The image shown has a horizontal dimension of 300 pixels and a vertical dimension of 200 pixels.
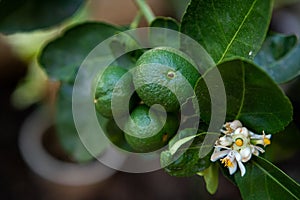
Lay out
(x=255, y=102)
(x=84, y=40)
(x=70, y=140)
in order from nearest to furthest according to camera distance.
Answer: (x=255, y=102), (x=84, y=40), (x=70, y=140)

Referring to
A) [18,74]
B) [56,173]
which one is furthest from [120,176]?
[18,74]

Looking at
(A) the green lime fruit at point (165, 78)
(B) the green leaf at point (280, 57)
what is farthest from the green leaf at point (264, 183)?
(B) the green leaf at point (280, 57)

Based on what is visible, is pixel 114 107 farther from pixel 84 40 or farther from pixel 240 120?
pixel 84 40

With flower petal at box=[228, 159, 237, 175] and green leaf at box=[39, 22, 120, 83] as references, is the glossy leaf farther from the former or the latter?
Result: green leaf at box=[39, 22, 120, 83]

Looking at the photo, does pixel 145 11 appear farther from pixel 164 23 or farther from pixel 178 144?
pixel 178 144

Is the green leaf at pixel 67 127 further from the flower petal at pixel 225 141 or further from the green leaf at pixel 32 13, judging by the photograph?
the flower petal at pixel 225 141

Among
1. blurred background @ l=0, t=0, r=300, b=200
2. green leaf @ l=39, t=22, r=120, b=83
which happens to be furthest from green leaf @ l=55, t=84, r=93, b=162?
blurred background @ l=0, t=0, r=300, b=200

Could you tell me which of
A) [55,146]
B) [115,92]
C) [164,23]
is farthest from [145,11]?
[55,146]
